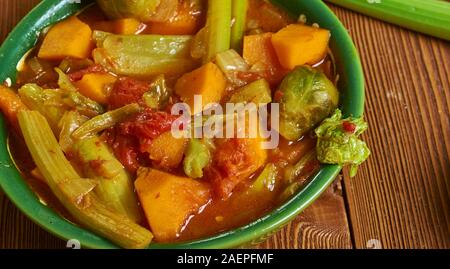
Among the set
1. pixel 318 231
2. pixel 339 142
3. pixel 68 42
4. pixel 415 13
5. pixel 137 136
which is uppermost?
pixel 68 42

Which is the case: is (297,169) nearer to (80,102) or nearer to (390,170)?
(390,170)

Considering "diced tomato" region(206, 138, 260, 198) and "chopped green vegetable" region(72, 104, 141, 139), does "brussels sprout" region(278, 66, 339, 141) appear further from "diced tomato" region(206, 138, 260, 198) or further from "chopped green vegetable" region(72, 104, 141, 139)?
"chopped green vegetable" region(72, 104, 141, 139)

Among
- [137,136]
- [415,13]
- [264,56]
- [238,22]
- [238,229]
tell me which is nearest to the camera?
[238,229]

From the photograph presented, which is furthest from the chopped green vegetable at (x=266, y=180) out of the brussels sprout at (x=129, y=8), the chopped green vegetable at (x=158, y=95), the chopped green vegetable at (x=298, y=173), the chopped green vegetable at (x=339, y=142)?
the brussels sprout at (x=129, y=8)

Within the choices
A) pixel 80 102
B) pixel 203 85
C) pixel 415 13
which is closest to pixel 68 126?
pixel 80 102

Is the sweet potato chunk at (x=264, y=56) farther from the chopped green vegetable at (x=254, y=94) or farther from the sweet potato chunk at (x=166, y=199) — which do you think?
the sweet potato chunk at (x=166, y=199)
